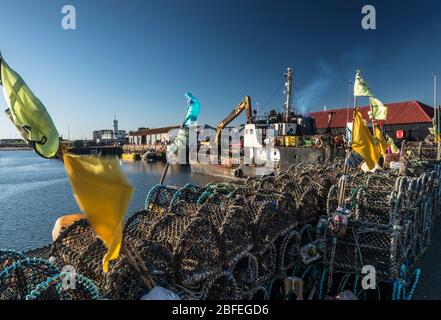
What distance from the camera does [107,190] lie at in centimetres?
255

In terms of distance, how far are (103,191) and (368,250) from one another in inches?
201

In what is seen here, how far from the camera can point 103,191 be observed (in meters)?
2.53

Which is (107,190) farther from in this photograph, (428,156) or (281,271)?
(428,156)

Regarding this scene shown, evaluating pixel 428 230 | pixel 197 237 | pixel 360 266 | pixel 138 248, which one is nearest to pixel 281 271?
pixel 360 266

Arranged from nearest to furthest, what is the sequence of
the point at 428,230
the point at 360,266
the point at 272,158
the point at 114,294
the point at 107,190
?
the point at 107,190 < the point at 114,294 < the point at 360,266 < the point at 428,230 < the point at 272,158

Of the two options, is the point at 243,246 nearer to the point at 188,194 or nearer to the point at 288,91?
the point at 188,194

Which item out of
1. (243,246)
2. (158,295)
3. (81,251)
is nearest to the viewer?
(158,295)

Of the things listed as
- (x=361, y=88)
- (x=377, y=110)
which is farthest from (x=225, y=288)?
(x=377, y=110)

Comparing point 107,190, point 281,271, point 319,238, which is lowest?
point 281,271

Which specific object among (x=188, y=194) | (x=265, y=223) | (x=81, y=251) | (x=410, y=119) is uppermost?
(x=410, y=119)

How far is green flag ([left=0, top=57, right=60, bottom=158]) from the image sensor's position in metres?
2.58

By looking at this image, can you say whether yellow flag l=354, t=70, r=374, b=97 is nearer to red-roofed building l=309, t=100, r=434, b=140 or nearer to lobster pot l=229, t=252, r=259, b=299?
lobster pot l=229, t=252, r=259, b=299

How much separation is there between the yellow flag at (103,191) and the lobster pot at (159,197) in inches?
151
